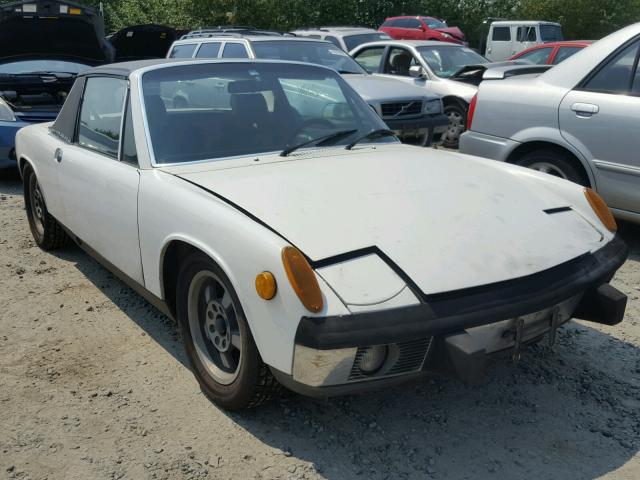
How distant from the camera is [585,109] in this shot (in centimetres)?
497

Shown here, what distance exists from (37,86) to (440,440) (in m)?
6.84

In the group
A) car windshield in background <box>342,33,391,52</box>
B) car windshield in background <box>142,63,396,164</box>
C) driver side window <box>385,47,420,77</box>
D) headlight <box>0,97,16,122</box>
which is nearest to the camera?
car windshield in background <box>142,63,396,164</box>

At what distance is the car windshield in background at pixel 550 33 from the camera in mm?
24003

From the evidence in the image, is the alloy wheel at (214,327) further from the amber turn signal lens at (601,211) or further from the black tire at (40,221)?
the black tire at (40,221)

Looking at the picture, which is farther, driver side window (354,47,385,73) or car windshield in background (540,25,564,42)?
car windshield in background (540,25,564,42)

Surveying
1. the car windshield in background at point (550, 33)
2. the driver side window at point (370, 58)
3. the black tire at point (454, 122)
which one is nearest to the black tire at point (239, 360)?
the black tire at point (454, 122)

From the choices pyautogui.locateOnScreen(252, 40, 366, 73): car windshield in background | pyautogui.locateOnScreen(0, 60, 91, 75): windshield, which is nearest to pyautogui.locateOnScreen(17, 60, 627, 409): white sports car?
pyautogui.locateOnScreen(0, 60, 91, 75): windshield

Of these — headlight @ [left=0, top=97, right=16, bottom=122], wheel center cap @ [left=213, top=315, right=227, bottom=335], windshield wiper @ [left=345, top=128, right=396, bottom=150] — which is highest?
windshield wiper @ [left=345, top=128, right=396, bottom=150]

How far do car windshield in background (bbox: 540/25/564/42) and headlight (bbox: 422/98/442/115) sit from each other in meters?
17.2

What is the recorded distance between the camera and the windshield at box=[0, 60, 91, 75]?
7.95 metres

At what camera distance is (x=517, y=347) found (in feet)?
8.74

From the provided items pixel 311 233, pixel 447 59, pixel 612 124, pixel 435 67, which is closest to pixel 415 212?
pixel 311 233

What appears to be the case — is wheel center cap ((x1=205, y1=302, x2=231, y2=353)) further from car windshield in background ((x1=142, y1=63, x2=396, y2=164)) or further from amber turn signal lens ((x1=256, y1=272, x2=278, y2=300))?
car windshield in background ((x1=142, y1=63, x2=396, y2=164))

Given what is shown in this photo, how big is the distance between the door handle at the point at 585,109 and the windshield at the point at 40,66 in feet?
18.8
